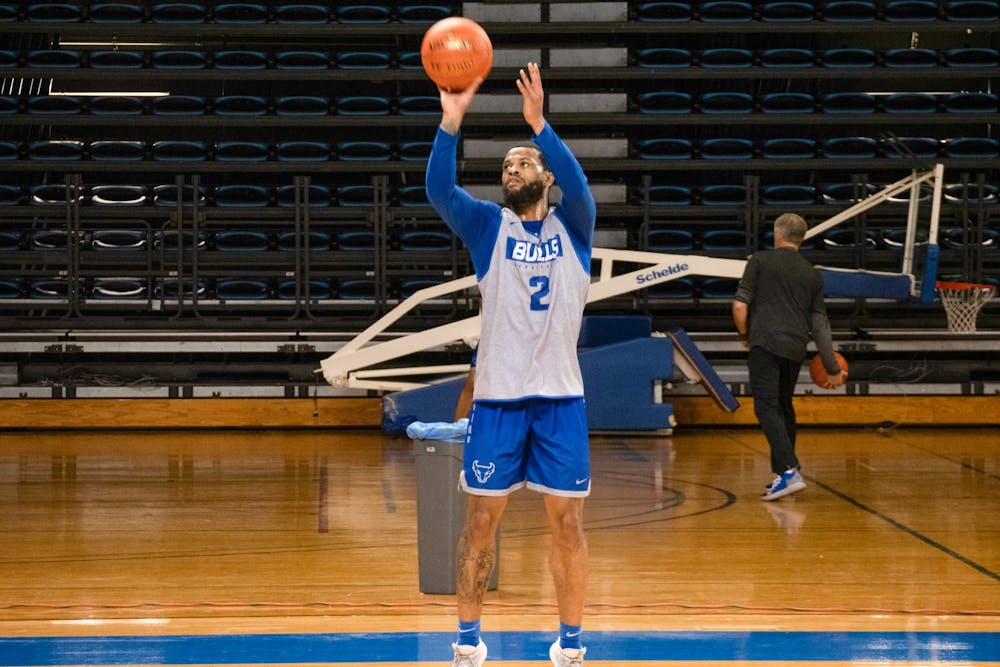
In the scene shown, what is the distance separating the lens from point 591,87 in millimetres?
13719

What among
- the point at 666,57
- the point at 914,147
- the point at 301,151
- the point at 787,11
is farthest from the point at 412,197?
the point at 914,147

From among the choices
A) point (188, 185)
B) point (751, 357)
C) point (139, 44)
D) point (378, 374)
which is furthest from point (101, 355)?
point (751, 357)

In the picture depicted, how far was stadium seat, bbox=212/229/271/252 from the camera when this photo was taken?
500 inches

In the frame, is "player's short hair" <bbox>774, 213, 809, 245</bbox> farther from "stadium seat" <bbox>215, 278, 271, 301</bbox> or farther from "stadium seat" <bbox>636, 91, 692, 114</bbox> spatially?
"stadium seat" <bbox>215, 278, 271, 301</bbox>

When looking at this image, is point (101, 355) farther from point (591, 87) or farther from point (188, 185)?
point (591, 87)

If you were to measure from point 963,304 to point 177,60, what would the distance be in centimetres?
828

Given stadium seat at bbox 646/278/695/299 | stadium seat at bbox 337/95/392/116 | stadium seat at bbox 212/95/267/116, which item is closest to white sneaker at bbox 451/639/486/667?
stadium seat at bbox 646/278/695/299

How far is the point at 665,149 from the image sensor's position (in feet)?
42.8

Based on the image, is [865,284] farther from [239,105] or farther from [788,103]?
[239,105]

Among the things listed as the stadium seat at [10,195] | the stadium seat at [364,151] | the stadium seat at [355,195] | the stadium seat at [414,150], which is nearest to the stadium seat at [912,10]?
the stadium seat at [414,150]

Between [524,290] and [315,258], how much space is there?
9.01 m

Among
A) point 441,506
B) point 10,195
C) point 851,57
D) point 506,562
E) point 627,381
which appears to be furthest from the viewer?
point 851,57

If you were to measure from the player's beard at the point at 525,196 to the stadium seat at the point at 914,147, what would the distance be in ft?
32.8

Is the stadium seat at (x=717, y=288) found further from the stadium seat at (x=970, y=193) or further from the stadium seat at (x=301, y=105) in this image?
the stadium seat at (x=301, y=105)
